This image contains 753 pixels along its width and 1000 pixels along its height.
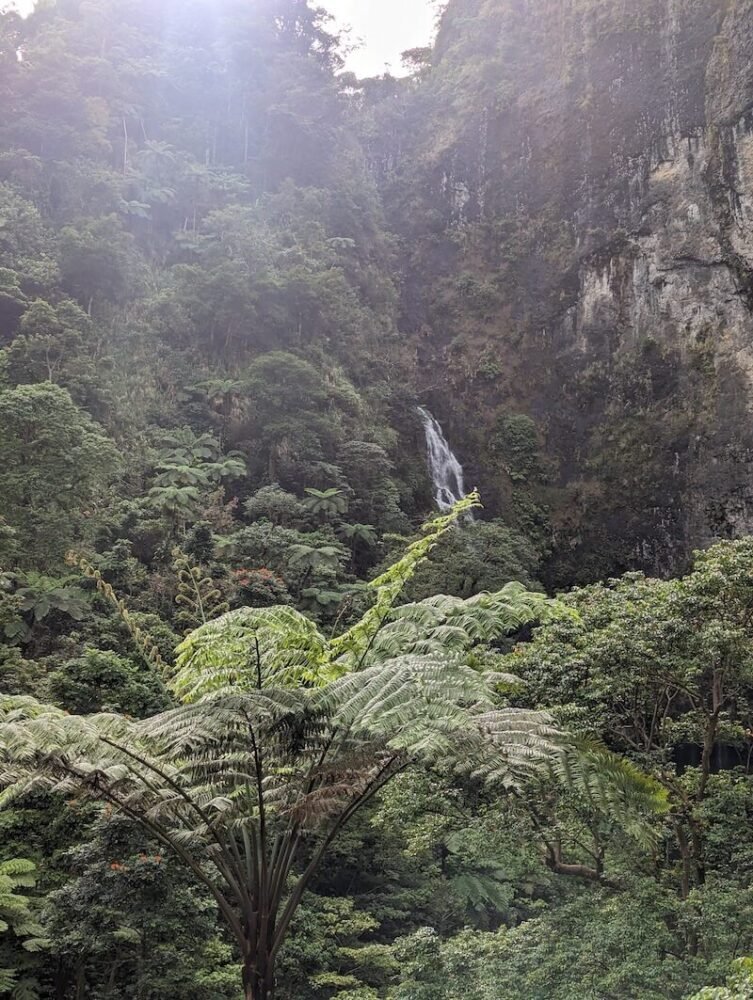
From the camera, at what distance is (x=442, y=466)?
2658 cm

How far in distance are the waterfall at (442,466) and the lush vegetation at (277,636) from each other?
588 millimetres

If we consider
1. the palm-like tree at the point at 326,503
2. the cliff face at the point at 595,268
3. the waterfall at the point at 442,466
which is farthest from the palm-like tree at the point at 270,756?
the cliff face at the point at 595,268

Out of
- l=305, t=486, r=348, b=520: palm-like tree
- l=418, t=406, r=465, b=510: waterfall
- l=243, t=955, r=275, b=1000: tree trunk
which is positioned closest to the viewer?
l=243, t=955, r=275, b=1000: tree trunk

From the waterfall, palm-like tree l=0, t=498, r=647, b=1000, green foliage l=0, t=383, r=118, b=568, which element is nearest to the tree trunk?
palm-like tree l=0, t=498, r=647, b=1000

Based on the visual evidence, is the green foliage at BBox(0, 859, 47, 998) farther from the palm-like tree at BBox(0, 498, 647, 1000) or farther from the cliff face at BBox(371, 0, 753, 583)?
the cliff face at BBox(371, 0, 753, 583)

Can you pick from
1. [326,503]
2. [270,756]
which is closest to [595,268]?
[326,503]

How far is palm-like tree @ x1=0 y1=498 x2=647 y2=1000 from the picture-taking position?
159 inches

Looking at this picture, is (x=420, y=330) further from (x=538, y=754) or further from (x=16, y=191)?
(x=538, y=754)

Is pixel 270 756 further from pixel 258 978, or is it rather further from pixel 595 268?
pixel 595 268

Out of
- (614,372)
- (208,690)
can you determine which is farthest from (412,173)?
(208,690)

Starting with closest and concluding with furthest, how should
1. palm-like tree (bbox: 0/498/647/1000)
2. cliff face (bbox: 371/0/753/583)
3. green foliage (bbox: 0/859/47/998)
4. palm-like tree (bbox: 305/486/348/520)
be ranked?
palm-like tree (bbox: 0/498/647/1000) → green foliage (bbox: 0/859/47/998) → palm-like tree (bbox: 305/486/348/520) → cliff face (bbox: 371/0/753/583)

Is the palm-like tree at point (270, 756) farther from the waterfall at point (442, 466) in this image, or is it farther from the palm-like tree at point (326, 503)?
the waterfall at point (442, 466)

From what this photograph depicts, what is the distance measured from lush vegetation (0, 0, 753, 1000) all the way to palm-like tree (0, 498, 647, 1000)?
27mm

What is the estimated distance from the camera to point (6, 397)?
13.3m
